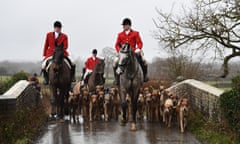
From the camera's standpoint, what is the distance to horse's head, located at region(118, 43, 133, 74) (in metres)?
11.0

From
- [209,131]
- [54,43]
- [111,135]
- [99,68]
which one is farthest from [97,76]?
[209,131]

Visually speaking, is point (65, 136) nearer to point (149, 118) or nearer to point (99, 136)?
point (99, 136)

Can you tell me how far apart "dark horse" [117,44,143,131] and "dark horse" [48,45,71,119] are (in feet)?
6.41

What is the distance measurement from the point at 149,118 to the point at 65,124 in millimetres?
2964

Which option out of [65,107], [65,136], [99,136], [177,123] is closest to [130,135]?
[99,136]

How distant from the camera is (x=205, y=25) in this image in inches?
823

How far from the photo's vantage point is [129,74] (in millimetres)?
11383

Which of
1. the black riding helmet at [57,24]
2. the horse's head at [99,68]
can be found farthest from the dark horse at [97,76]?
the black riding helmet at [57,24]

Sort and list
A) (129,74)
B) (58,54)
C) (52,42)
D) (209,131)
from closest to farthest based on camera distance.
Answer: (209,131), (129,74), (58,54), (52,42)

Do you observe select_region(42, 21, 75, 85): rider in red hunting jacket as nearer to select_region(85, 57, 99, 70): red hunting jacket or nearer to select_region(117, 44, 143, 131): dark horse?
select_region(117, 44, 143, 131): dark horse

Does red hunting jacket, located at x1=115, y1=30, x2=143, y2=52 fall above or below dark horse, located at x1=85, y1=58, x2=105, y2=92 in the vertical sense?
above

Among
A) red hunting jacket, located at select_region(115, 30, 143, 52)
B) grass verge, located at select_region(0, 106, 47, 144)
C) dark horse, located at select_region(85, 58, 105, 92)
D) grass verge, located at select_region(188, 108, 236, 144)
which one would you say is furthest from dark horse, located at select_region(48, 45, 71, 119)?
grass verge, located at select_region(188, 108, 236, 144)

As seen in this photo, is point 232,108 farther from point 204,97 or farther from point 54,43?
point 54,43

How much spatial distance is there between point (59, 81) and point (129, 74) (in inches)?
94.2
